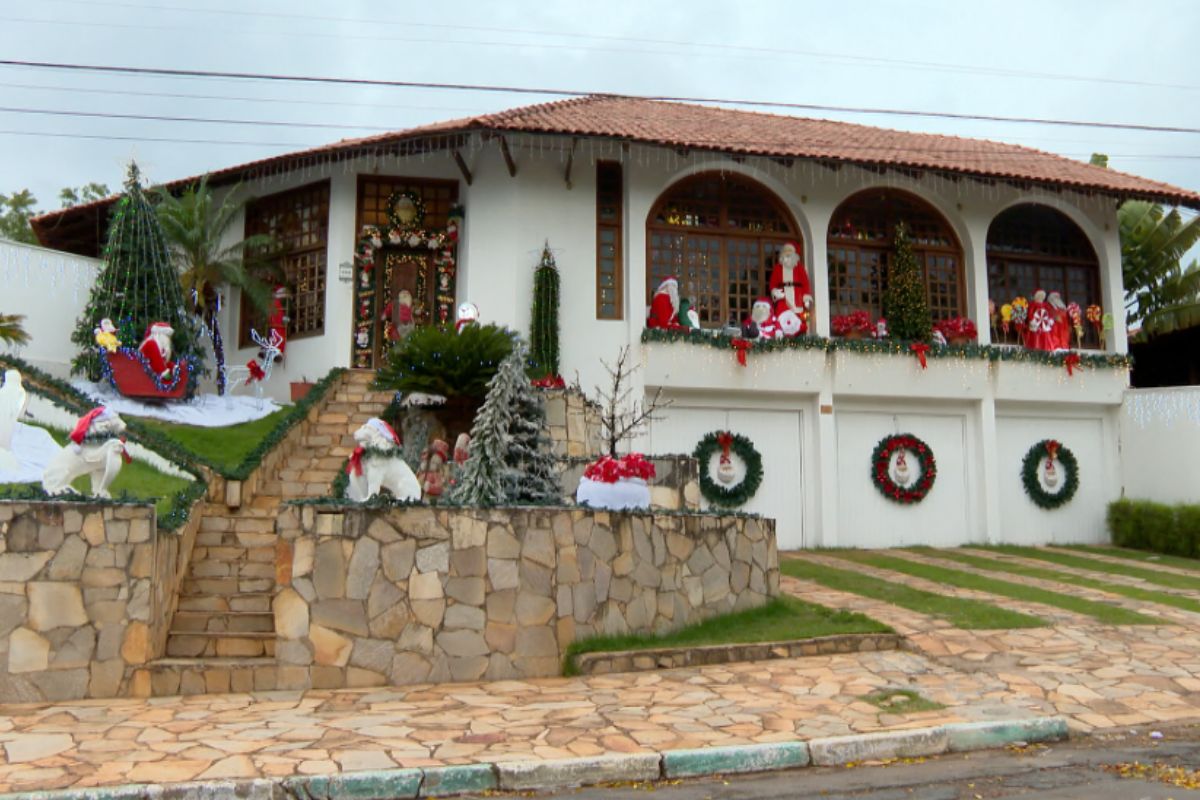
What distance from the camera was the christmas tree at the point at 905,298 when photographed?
18.1m

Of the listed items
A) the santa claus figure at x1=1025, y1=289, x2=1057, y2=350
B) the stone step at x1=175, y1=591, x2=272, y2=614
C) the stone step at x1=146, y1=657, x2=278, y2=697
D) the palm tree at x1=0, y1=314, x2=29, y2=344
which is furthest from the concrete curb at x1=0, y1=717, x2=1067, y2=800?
the santa claus figure at x1=1025, y1=289, x2=1057, y2=350

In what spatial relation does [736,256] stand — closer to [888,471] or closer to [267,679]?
[888,471]

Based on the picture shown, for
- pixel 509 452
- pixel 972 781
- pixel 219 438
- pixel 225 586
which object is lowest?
pixel 972 781

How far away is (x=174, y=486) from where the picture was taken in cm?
1120

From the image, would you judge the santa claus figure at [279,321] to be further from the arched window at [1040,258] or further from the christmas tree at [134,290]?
the arched window at [1040,258]

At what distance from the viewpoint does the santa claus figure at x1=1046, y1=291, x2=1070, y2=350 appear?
19484 mm

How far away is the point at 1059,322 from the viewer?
19.5 m

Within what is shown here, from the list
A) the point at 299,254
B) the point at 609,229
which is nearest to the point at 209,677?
the point at 609,229

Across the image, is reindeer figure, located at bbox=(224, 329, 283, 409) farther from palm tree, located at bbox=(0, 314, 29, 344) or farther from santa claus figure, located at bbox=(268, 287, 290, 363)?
palm tree, located at bbox=(0, 314, 29, 344)

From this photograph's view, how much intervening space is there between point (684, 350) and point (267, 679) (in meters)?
10.3

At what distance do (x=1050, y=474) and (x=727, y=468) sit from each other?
22.3ft

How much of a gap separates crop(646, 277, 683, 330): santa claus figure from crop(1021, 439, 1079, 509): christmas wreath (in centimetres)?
761

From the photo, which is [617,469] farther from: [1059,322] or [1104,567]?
[1059,322]

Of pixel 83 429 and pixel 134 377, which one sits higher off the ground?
pixel 134 377
